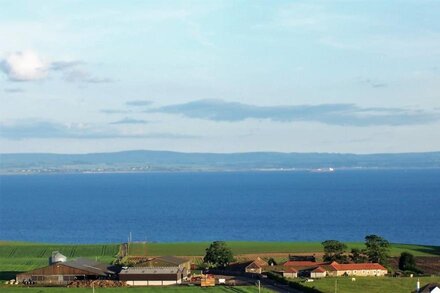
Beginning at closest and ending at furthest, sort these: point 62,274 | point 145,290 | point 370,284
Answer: point 370,284
point 145,290
point 62,274

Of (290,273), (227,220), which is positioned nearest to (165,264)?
(290,273)

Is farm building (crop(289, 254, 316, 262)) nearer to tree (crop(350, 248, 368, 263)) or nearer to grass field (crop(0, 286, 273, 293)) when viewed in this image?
tree (crop(350, 248, 368, 263))

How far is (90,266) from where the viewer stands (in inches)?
2844

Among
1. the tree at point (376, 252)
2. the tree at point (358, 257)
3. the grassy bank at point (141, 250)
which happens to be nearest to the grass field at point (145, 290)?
the tree at point (358, 257)

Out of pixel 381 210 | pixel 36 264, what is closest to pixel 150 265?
pixel 36 264

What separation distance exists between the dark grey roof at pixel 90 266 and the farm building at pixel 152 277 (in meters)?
2.73

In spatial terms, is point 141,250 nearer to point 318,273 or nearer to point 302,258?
point 302,258

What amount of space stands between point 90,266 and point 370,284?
22.8 metres

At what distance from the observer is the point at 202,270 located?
7719cm

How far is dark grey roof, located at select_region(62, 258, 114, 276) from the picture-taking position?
231 ft

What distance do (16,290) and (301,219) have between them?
87.7 m

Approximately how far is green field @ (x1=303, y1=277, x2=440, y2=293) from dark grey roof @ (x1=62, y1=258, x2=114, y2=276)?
55.8 feet

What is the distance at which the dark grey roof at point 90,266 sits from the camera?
70.3 metres

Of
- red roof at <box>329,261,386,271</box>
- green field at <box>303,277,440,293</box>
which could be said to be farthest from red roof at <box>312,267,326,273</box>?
green field at <box>303,277,440,293</box>
